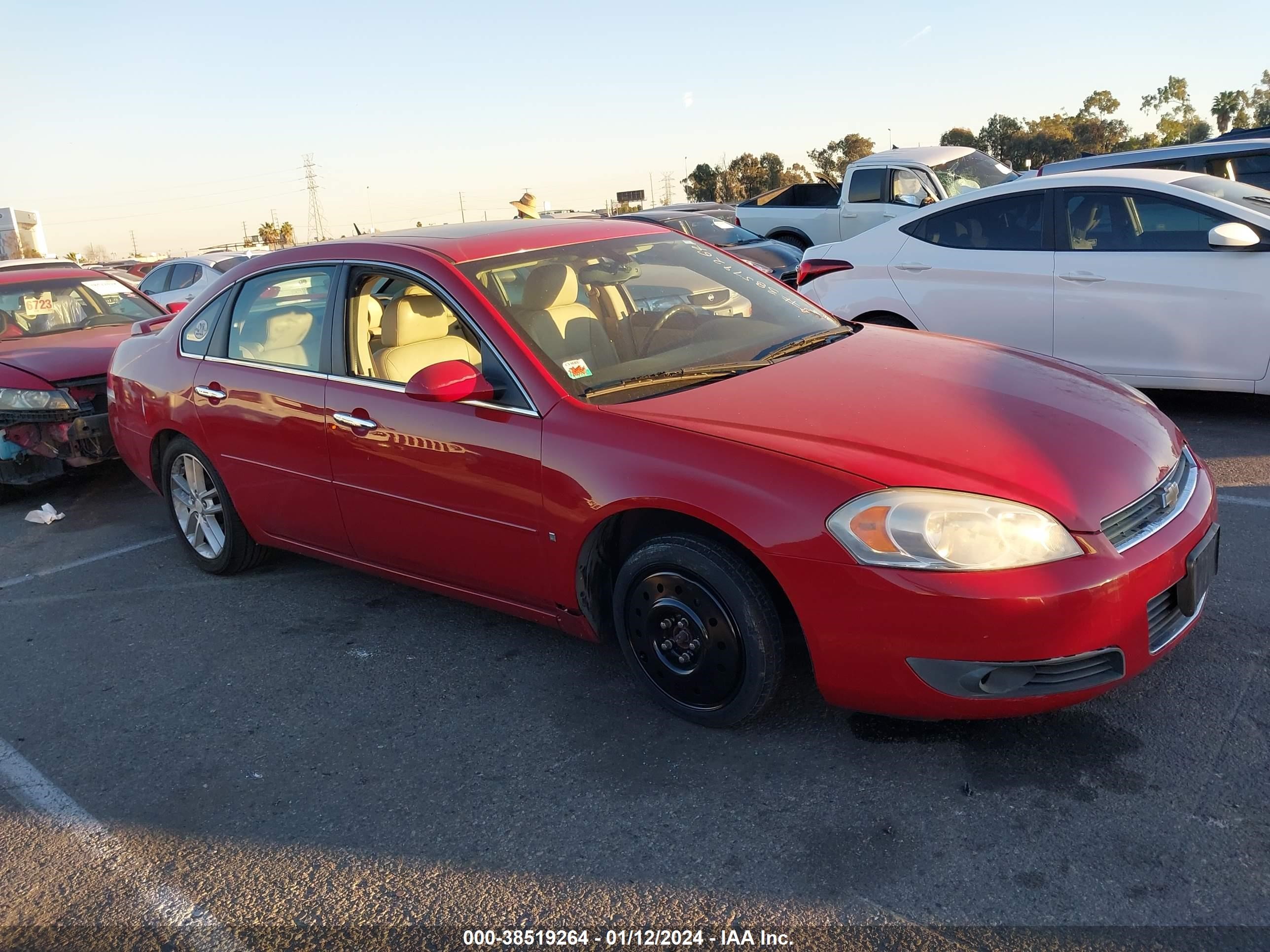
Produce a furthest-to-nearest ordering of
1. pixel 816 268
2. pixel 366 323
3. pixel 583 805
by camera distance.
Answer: pixel 816 268 < pixel 366 323 < pixel 583 805

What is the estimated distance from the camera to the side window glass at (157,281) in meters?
14.8

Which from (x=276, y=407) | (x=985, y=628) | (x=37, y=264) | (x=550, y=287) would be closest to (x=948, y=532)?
(x=985, y=628)

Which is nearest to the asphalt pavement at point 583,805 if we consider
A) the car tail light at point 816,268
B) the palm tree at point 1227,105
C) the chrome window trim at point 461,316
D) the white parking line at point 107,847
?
the white parking line at point 107,847

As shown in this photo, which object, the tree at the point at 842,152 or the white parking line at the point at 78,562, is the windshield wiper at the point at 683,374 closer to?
the white parking line at the point at 78,562

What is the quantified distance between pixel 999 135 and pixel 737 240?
162ft

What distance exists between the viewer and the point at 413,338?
13.6 ft

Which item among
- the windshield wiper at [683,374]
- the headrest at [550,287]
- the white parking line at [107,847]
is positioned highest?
the headrest at [550,287]

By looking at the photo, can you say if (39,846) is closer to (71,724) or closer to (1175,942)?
(71,724)

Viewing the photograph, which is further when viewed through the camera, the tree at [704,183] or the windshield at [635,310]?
the tree at [704,183]

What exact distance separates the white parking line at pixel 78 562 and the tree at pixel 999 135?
56837mm

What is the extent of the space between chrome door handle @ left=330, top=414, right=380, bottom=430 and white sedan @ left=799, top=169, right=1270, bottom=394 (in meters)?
3.46

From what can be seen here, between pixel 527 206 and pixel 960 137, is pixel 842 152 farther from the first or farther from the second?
pixel 527 206

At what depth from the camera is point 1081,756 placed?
2.98m

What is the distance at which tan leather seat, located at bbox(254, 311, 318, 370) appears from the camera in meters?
4.39
